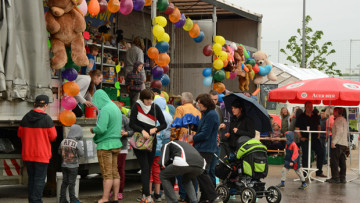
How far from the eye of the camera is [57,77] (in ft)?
33.9

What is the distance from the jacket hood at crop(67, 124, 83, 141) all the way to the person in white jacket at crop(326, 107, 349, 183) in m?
7.58

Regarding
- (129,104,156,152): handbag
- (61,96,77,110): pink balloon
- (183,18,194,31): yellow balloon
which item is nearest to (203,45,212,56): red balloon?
(183,18,194,31): yellow balloon

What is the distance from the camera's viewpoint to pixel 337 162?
594 inches

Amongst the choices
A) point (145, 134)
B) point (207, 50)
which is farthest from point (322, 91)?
point (145, 134)

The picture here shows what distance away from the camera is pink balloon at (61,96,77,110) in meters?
10.0

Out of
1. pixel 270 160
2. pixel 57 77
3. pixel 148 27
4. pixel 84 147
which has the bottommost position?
pixel 270 160

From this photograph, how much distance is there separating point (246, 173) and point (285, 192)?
2.65 m

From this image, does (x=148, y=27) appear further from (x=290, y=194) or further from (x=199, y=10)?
(x=290, y=194)

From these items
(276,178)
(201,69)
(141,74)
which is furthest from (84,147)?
(201,69)

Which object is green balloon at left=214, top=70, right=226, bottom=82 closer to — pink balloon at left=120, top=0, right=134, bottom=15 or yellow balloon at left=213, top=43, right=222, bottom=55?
yellow balloon at left=213, top=43, right=222, bottom=55

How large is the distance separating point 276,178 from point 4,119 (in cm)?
834

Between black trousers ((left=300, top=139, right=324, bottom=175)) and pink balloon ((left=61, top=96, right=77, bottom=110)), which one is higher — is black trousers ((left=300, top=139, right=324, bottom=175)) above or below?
below

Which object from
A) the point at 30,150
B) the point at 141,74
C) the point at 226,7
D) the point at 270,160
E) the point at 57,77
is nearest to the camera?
the point at 30,150

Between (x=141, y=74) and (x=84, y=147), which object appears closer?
(x=84, y=147)
